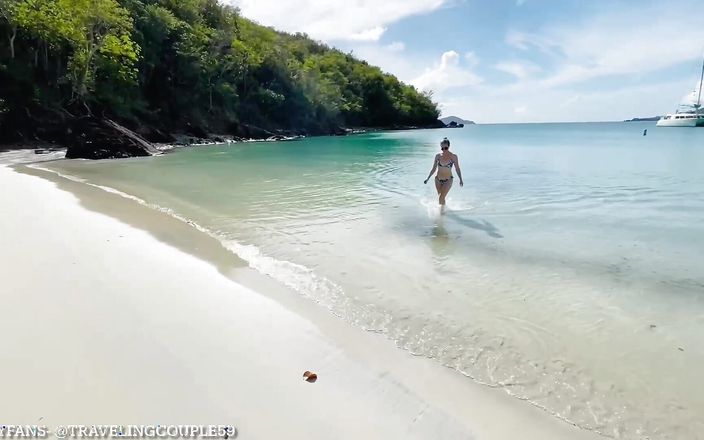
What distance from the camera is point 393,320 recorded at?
188 inches

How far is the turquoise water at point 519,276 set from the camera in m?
3.71

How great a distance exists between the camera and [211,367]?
3.51 meters

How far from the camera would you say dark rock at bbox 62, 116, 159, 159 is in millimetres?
24891

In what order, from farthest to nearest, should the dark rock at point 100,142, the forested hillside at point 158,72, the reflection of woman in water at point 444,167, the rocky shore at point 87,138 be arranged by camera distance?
the forested hillside at point 158,72 < the rocky shore at point 87,138 < the dark rock at point 100,142 < the reflection of woman in water at point 444,167

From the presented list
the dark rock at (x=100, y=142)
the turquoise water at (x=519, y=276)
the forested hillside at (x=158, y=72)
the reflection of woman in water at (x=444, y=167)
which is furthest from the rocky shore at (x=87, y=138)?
the reflection of woman in water at (x=444, y=167)

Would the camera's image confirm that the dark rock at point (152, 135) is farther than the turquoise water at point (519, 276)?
Yes

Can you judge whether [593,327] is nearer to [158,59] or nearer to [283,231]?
[283,231]

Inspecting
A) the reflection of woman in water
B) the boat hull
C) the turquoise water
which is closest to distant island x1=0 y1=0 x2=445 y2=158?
the turquoise water

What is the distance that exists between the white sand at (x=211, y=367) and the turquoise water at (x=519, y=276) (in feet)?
1.55

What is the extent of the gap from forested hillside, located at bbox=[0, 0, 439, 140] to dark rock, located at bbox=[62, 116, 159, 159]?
7834 millimetres

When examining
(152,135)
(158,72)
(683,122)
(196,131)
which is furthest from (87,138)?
(683,122)

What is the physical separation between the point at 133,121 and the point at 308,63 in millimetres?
55275

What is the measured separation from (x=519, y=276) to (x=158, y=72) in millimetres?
54184

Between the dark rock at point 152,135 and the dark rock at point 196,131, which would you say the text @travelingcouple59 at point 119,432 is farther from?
the dark rock at point 196,131
